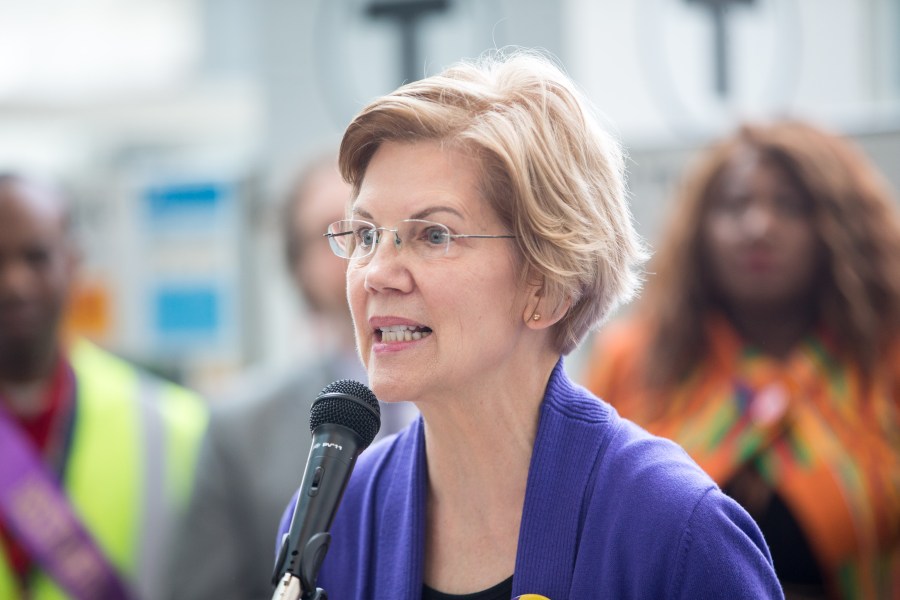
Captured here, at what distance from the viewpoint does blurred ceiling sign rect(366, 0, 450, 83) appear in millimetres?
4012

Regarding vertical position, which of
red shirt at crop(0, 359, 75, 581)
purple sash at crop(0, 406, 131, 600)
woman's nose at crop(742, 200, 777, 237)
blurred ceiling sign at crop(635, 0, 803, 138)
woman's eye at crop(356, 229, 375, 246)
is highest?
blurred ceiling sign at crop(635, 0, 803, 138)

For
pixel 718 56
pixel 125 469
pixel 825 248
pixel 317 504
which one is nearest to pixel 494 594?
pixel 317 504

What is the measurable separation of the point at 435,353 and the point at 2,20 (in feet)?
32.5

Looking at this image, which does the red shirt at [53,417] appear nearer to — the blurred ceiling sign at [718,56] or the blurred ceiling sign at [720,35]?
the blurred ceiling sign at [718,56]

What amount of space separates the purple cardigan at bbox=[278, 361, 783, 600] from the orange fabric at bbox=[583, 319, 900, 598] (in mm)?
1105

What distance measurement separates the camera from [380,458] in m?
1.87

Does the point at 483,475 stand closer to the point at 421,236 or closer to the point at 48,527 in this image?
the point at 421,236

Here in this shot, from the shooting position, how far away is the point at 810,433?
2.85 m

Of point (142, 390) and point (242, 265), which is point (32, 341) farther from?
point (242, 265)

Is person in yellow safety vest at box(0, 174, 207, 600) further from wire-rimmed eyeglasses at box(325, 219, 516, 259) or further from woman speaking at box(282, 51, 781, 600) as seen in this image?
wire-rimmed eyeglasses at box(325, 219, 516, 259)

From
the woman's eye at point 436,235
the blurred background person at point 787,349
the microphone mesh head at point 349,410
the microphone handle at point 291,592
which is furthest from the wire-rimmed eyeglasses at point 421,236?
the blurred background person at point 787,349

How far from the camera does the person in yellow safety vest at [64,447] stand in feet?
9.04

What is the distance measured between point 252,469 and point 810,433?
1313mm

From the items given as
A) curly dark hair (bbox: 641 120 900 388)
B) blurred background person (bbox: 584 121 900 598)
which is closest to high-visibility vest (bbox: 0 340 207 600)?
blurred background person (bbox: 584 121 900 598)
